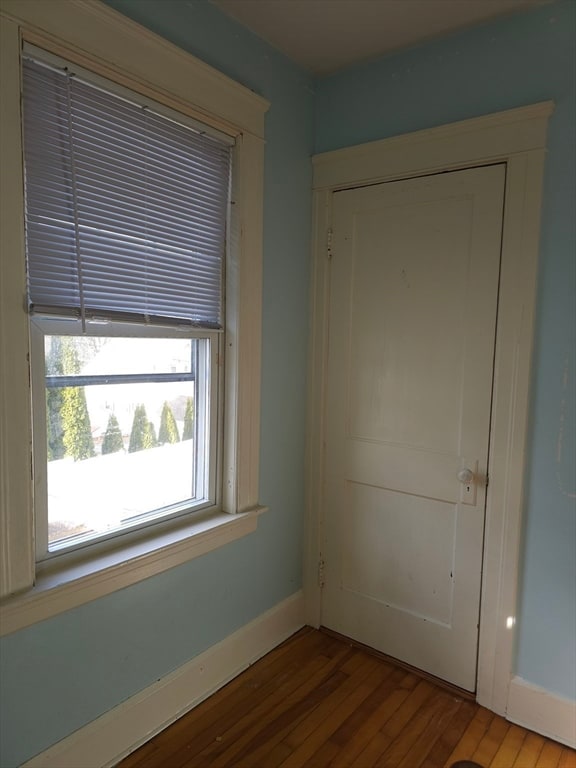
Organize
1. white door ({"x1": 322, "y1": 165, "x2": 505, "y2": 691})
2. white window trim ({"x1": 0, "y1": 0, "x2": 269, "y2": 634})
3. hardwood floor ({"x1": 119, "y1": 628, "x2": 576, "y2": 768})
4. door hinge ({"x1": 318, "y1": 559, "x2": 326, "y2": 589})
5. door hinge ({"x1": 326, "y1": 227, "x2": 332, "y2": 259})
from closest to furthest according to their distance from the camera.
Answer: white window trim ({"x1": 0, "y1": 0, "x2": 269, "y2": 634}) < hardwood floor ({"x1": 119, "y1": 628, "x2": 576, "y2": 768}) < white door ({"x1": 322, "y1": 165, "x2": 505, "y2": 691}) < door hinge ({"x1": 326, "y1": 227, "x2": 332, "y2": 259}) < door hinge ({"x1": 318, "y1": 559, "x2": 326, "y2": 589})

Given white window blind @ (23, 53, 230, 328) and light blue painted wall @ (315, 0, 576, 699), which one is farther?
light blue painted wall @ (315, 0, 576, 699)

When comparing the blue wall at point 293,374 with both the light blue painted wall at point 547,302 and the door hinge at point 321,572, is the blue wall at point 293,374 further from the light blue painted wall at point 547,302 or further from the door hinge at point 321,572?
the door hinge at point 321,572

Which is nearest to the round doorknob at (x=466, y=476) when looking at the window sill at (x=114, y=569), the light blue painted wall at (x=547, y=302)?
the light blue painted wall at (x=547, y=302)

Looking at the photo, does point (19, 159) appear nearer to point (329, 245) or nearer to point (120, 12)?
point (120, 12)

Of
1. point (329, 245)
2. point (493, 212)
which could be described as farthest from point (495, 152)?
point (329, 245)

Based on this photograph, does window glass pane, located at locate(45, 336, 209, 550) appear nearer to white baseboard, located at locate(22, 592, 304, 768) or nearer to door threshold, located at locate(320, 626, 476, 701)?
white baseboard, located at locate(22, 592, 304, 768)

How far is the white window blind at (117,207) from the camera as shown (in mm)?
1438

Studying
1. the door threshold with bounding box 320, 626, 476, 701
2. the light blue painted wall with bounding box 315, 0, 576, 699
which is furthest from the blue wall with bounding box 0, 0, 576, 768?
the door threshold with bounding box 320, 626, 476, 701

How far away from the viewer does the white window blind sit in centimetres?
144

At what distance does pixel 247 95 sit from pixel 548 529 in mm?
2000

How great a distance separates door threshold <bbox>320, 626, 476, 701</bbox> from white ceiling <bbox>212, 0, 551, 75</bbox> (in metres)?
2.61

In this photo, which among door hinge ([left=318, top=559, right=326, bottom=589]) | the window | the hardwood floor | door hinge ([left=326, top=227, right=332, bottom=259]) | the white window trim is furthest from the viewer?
door hinge ([left=318, top=559, right=326, bottom=589])

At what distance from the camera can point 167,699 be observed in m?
1.85

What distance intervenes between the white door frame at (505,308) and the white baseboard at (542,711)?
39 mm
